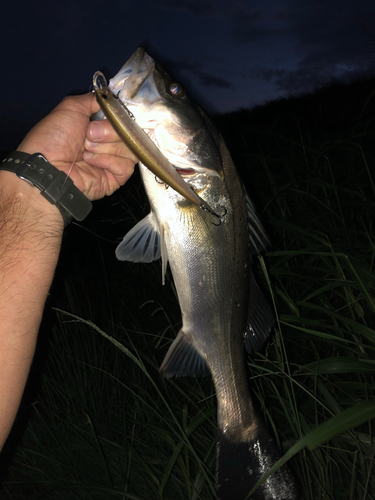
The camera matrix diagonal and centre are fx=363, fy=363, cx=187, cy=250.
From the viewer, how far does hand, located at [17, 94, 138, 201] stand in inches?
62.8

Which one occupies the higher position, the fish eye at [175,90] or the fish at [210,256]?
the fish eye at [175,90]

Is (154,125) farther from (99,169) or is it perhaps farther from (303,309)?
(303,309)

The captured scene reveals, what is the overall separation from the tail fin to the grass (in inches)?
4.4

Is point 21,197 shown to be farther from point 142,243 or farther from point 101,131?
point 142,243

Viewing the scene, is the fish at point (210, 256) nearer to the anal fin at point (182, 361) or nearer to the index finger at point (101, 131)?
the anal fin at point (182, 361)

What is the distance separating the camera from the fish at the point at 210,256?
1390 millimetres

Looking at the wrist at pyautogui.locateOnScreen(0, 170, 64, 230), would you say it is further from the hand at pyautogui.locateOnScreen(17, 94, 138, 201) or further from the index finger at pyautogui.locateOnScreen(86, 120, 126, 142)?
the index finger at pyautogui.locateOnScreen(86, 120, 126, 142)

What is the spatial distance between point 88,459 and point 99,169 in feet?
5.74

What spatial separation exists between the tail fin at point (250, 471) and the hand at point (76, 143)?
51.3 inches

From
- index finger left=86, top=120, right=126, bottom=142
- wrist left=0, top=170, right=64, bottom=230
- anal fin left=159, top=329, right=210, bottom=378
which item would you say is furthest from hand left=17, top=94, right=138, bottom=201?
anal fin left=159, top=329, right=210, bottom=378

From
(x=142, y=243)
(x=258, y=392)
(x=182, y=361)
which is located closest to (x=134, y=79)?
(x=142, y=243)

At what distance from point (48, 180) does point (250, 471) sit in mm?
1521

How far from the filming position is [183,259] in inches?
57.1

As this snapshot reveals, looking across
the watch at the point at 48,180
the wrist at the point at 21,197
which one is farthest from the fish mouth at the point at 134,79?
the wrist at the point at 21,197
